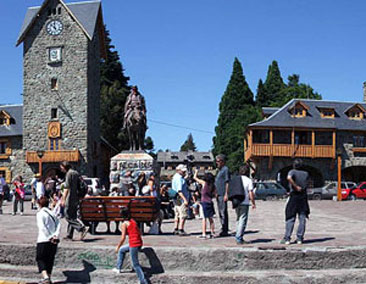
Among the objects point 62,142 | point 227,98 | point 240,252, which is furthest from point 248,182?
point 227,98

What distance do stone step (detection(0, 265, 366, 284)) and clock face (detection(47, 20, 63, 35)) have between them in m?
35.4

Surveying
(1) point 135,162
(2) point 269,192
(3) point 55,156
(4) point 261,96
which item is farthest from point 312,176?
(1) point 135,162

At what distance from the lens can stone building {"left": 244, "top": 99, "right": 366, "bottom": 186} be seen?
142ft

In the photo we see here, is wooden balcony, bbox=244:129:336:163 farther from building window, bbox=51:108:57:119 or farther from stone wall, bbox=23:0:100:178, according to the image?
building window, bbox=51:108:57:119

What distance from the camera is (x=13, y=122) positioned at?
4581 centimetres

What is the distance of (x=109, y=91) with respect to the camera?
2000 inches

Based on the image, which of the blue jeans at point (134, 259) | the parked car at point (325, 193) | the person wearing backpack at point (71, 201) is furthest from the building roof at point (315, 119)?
the blue jeans at point (134, 259)

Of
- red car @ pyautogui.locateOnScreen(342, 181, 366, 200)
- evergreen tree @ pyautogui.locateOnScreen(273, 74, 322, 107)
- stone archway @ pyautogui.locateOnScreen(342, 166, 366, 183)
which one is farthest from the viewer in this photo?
evergreen tree @ pyautogui.locateOnScreen(273, 74, 322, 107)

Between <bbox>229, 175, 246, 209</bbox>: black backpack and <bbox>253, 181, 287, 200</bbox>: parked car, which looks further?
<bbox>253, 181, 287, 200</bbox>: parked car

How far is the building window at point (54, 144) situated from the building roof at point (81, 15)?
8807 millimetres

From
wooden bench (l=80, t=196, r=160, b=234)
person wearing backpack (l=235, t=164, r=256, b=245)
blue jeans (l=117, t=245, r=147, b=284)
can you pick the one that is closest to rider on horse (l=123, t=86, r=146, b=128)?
wooden bench (l=80, t=196, r=160, b=234)

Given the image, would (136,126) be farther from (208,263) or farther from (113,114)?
(113,114)

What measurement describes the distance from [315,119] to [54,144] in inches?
911

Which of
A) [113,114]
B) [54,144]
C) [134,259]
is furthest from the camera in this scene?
[113,114]
